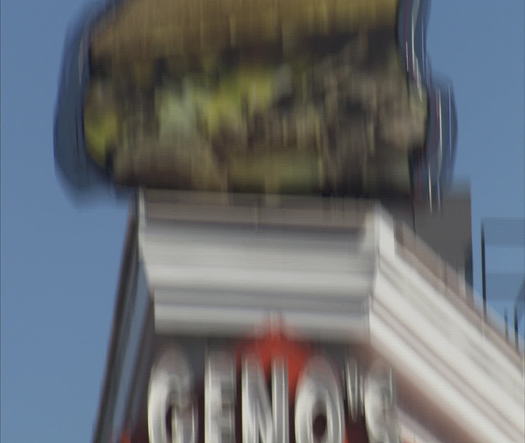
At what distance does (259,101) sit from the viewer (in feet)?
52.0

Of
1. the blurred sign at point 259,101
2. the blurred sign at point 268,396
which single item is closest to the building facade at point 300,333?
the blurred sign at point 268,396

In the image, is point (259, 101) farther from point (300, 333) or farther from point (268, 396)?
point (268, 396)

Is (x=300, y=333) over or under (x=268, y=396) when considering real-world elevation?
over

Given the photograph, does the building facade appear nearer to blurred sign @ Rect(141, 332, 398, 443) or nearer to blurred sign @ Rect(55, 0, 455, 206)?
blurred sign @ Rect(141, 332, 398, 443)

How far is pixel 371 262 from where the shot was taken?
1512 centimetres

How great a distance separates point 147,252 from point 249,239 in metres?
0.97

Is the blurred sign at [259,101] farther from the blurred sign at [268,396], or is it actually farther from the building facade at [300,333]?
the blurred sign at [268,396]

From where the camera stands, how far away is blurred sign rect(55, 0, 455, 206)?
1568cm

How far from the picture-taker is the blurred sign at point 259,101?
15.7m

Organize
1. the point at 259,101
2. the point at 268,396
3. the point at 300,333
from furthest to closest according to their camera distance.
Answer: the point at 259,101 < the point at 300,333 < the point at 268,396

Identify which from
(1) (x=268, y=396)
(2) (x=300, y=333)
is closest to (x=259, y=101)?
(2) (x=300, y=333)

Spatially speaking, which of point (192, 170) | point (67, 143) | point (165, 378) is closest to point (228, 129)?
point (192, 170)

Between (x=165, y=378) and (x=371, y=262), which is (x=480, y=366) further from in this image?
(x=165, y=378)

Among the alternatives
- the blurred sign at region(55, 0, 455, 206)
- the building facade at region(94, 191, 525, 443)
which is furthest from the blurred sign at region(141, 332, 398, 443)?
the blurred sign at region(55, 0, 455, 206)
